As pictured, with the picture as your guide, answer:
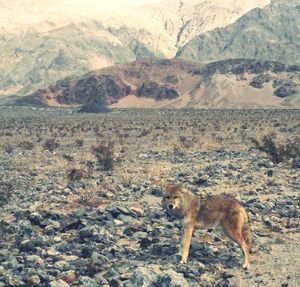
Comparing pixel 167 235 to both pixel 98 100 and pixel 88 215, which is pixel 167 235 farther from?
pixel 98 100

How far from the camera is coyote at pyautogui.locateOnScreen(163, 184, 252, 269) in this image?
9680mm

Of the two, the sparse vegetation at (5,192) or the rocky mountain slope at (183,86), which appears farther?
the rocky mountain slope at (183,86)

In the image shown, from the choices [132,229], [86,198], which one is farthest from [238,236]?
[86,198]

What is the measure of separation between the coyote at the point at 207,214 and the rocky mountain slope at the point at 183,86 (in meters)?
116

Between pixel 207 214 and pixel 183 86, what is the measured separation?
479 feet

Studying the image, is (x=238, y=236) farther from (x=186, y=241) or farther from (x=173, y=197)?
(x=173, y=197)

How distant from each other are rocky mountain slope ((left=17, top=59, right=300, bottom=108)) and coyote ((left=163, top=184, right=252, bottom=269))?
380ft

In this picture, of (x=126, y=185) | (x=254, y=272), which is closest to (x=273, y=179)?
(x=126, y=185)

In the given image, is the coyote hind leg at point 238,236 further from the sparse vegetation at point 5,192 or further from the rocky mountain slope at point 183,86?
the rocky mountain slope at point 183,86

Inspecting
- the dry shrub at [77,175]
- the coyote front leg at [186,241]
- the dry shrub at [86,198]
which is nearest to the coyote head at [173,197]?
the coyote front leg at [186,241]

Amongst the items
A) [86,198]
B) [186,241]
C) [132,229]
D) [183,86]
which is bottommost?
[86,198]

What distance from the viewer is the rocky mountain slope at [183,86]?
13362 cm

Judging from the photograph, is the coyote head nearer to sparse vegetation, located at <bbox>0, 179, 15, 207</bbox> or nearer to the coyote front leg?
the coyote front leg

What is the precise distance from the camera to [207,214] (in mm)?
10016
